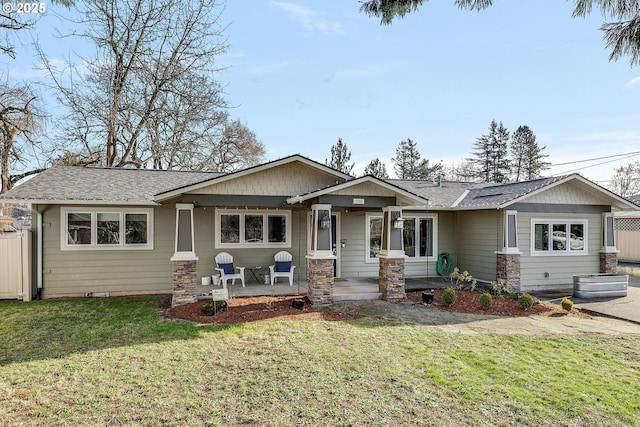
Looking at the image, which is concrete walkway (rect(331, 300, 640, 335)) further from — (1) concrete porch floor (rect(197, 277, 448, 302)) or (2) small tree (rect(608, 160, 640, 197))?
(2) small tree (rect(608, 160, 640, 197))

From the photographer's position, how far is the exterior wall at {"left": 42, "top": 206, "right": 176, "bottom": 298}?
988 centimetres

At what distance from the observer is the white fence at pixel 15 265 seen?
376 inches

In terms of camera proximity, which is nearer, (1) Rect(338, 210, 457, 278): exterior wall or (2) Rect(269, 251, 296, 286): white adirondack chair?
(2) Rect(269, 251, 296, 286): white adirondack chair

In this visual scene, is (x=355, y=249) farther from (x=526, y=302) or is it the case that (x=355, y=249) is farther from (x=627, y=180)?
(x=627, y=180)

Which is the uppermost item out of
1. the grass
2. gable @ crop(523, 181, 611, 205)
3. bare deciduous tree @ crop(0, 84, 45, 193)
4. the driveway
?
bare deciduous tree @ crop(0, 84, 45, 193)

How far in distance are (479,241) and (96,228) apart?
35.8 feet

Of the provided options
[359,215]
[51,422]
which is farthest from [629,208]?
[51,422]

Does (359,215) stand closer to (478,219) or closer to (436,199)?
(436,199)

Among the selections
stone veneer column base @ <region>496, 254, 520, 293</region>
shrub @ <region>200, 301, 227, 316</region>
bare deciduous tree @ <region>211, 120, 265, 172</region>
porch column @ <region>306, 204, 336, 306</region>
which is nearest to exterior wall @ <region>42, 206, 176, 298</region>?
shrub @ <region>200, 301, 227, 316</region>

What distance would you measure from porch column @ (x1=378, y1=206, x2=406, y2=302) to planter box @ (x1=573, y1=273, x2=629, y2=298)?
488 cm

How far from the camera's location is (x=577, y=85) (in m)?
13.6

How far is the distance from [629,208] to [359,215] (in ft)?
27.3

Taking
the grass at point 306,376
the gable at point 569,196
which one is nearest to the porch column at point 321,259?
the grass at point 306,376

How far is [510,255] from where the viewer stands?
429 inches
